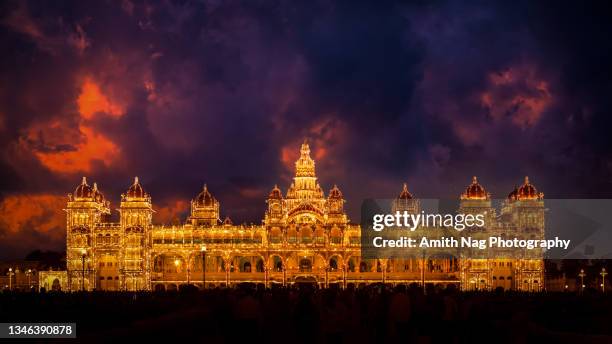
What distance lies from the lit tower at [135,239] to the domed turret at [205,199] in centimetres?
1084

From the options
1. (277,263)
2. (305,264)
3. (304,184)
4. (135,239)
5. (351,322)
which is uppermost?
(304,184)

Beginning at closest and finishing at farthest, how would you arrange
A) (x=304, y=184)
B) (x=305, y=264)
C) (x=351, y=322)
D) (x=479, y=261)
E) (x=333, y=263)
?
(x=351, y=322) → (x=479, y=261) → (x=305, y=264) → (x=333, y=263) → (x=304, y=184)

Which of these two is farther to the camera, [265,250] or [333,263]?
[333,263]

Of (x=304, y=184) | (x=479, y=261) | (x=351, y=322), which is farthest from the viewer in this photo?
(x=304, y=184)

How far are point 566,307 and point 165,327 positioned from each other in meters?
25.6

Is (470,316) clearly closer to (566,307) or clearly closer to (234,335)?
(234,335)

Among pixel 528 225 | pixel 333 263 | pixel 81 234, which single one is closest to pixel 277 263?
pixel 333 263

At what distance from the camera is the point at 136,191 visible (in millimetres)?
96688

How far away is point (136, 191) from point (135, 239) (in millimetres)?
6044

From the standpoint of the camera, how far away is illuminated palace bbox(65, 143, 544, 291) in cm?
9288

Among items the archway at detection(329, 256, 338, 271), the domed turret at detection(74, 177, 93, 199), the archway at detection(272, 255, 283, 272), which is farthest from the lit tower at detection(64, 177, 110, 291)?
the archway at detection(329, 256, 338, 271)

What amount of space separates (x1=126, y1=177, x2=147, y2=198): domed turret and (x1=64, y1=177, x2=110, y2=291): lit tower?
189 inches

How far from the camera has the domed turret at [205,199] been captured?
352 ft

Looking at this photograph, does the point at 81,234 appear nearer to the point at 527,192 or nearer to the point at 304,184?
the point at 304,184
